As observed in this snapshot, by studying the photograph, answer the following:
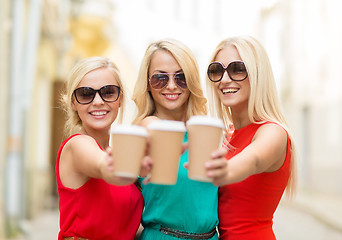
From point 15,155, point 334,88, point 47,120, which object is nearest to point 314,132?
point 334,88

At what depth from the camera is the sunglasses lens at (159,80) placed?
2561mm

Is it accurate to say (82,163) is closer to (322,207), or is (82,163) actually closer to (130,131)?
(130,131)

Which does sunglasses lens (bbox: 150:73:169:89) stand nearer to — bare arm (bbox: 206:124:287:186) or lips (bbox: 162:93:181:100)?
lips (bbox: 162:93:181:100)

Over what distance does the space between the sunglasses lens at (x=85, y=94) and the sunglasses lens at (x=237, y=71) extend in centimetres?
73

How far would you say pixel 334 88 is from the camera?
13.5m

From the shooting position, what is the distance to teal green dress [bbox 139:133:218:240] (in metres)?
2.41

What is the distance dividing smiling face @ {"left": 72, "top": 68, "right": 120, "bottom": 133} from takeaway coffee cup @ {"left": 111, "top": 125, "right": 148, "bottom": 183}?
0.85 m

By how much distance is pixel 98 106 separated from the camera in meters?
2.51

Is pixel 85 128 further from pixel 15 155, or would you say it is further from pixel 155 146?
pixel 15 155

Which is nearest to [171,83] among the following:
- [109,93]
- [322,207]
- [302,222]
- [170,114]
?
[170,114]

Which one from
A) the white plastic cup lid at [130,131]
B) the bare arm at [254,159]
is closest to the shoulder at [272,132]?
the bare arm at [254,159]

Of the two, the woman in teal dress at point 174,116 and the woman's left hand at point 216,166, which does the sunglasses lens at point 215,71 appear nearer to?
the woman in teal dress at point 174,116

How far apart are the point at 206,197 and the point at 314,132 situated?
13.5 metres

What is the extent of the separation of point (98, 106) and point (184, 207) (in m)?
0.70
